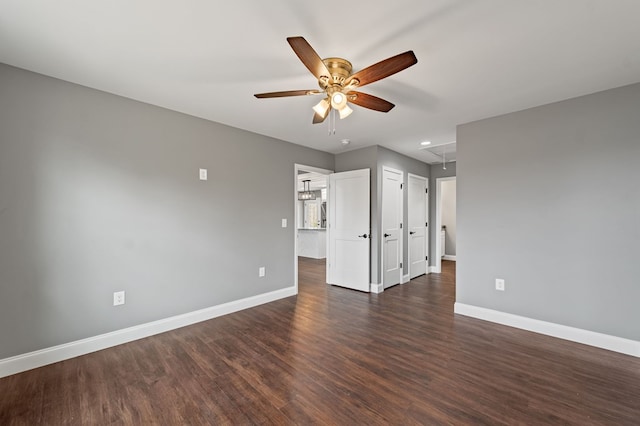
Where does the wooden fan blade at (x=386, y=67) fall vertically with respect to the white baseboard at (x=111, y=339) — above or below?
above

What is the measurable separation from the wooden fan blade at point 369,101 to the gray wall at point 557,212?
6.22 ft

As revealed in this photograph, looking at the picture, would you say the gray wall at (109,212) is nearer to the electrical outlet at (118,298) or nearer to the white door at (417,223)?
the electrical outlet at (118,298)

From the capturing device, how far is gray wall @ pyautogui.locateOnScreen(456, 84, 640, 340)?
2.48 metres

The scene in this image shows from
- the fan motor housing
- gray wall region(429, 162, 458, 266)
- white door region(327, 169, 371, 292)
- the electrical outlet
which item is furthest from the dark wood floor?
gray wall region(429, 162, 458, 266)

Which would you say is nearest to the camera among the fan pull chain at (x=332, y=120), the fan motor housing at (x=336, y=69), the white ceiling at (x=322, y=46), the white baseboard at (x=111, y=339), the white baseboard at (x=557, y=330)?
the white ceiling at (x=322, y=46)

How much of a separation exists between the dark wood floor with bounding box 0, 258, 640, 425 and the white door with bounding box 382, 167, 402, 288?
1545mm

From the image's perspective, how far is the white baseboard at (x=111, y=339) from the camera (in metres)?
2.12

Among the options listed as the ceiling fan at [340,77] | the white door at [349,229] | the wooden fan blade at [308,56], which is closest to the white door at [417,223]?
the white door at [349,229]

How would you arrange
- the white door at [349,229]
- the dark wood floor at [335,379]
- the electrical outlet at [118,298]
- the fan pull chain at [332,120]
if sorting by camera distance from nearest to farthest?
the dark wood floor at [335,379]
the electrical outlet at [118,298]
the fan pull chain at [332,120]
the white door at [349,229]

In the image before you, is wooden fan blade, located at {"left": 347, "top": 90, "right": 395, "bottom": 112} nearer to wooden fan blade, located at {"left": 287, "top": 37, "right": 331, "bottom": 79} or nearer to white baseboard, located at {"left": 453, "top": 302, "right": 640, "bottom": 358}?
wooden fan blade, located at {"left": 287, "top": 37, "right": 331, "bottom": 79}

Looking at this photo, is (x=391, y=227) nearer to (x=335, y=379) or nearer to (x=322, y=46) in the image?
(x=335, y=379)

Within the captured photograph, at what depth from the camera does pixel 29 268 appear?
217 cm

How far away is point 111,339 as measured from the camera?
2.54 m

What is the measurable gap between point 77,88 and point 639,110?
209 inches
